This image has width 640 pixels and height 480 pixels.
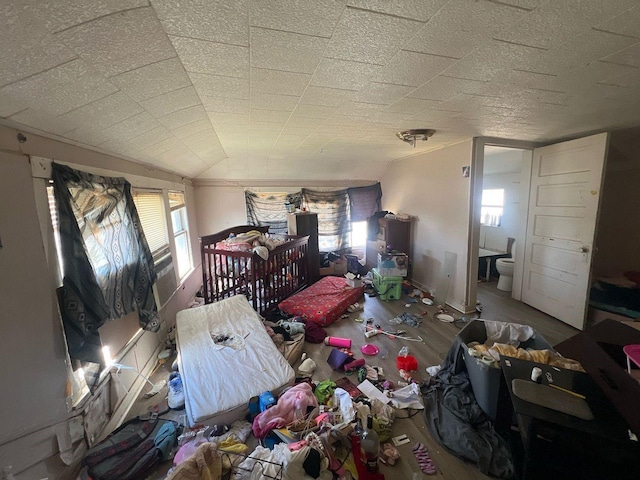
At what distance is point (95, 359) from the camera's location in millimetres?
1427

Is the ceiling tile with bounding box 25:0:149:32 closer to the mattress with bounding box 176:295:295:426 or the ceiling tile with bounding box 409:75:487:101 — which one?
the ceiling tile with bounding box 409:75:487:101

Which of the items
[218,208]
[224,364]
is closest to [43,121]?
[224,364]

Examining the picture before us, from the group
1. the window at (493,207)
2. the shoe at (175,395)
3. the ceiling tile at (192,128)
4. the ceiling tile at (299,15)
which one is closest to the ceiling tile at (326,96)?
the ceiling tile at (299,15)

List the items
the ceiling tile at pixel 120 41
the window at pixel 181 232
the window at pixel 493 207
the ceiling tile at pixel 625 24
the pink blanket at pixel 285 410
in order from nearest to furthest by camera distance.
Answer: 1. the ceiling tile at pixel 120 41
2. the ceiling tile at pixel 625 24
3. the pink blanket at pixel 285 410
4. the window at pixel 181 232
5. the window at pixel 493 207

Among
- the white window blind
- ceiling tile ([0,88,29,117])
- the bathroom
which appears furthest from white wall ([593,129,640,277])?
the white window blind

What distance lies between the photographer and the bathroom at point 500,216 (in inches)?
156

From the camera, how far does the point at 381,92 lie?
62.6 inches

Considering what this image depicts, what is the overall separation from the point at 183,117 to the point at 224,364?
1.90 m

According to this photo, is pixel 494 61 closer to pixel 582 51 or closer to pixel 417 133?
pixel 582 51

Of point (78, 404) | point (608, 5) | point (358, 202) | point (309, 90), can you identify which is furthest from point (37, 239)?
point (358, 202)

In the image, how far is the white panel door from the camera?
8.38ft

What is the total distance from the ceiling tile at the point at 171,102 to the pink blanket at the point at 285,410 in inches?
80.4

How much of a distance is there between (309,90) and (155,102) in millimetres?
937

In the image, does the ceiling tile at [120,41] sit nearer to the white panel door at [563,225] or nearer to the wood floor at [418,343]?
the wood floor at [418,343]
